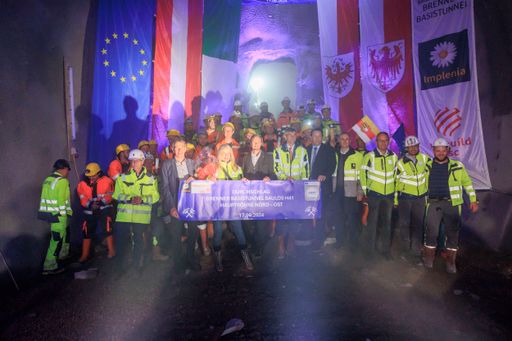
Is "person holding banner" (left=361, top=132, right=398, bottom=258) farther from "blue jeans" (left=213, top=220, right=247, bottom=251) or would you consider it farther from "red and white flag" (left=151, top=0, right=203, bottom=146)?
"red and white flag" (left=151, top=0, right=203, bottom=146)

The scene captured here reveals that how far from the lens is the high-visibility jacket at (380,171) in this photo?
5.86 meters

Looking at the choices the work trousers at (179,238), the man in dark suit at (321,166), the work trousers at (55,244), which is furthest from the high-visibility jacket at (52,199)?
the man in dark suit at (321,166)

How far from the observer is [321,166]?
6.32m

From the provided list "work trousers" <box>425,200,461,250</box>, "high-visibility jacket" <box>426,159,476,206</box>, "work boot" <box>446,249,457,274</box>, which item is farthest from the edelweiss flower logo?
"work boot" <box>446,249,457,274</box>

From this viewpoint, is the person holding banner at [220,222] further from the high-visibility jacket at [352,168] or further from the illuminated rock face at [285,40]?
the illuminated rock face at [285,40]

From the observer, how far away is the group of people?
17.7 feet

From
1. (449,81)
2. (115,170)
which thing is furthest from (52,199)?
(449,81)

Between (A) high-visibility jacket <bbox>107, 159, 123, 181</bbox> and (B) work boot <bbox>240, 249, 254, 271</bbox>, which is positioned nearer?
(B) work boot <bbox>240, 249, 254, 271</bbox>

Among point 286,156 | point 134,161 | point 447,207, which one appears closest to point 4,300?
point 134,161

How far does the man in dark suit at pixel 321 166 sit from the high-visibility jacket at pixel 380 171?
733 millimetres

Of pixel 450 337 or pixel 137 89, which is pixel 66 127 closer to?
pixel 137 89

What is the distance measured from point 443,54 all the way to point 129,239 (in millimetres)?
8153

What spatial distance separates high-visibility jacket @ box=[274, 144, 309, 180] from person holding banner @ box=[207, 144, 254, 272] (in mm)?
961

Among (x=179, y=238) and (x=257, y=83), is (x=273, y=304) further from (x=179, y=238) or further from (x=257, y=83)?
(x=257, y=83)
